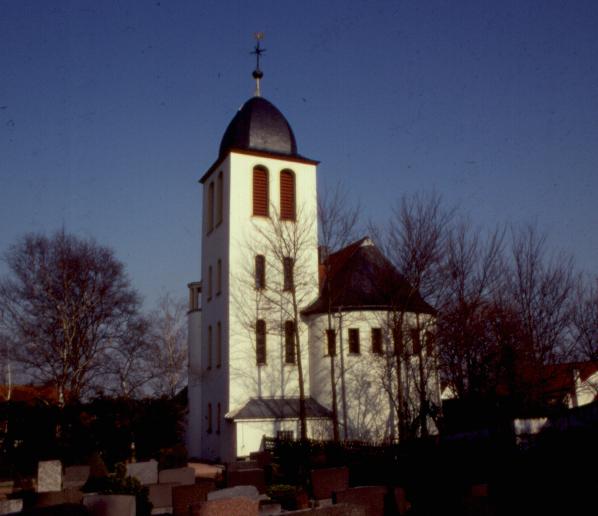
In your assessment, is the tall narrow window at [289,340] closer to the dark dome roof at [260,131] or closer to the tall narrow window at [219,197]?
the tall narrow window at [219,197]

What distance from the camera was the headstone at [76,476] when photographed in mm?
19547

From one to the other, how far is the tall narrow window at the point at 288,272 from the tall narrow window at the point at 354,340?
3.81m

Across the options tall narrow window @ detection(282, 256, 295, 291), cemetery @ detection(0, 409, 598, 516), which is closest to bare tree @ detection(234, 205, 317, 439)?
tall narrow window @ detection(282, 256, 295, 291)

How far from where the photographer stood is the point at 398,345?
2648 centimetres

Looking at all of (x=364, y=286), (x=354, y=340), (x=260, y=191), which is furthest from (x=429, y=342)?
(x=260, y=191)

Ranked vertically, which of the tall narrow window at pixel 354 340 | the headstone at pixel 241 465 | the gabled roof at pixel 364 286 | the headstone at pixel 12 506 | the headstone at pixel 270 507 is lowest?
the headstone at pixel 270 507

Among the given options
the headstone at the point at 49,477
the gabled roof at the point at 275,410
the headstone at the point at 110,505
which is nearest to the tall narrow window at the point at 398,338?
the gabled roof at the point at 275,410

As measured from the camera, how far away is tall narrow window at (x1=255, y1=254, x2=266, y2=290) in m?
32.8

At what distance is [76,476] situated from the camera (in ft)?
65.2

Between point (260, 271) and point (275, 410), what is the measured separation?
7189mm

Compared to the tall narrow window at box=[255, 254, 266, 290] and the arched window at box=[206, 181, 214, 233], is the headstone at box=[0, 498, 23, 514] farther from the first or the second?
the arched window at box=[206, 181, 214, 233]

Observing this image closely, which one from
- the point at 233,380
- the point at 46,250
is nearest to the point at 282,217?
the point at 233,380

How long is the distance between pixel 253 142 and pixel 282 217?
440 centimetres

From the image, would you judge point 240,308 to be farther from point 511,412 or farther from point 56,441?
point 511,412
